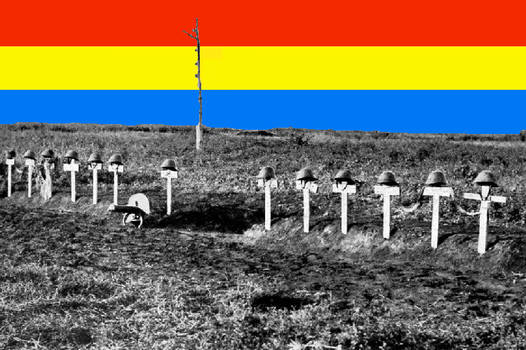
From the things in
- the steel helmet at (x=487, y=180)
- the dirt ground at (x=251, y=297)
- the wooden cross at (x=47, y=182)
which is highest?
the steel helmet at (x=487, y=180)

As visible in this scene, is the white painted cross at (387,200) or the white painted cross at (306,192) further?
the white painted cross at (306,192)

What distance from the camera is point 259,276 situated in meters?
9.88

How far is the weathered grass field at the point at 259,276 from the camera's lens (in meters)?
6.93

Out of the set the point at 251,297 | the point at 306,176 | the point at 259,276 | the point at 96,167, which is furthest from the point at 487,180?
the point at 96,167

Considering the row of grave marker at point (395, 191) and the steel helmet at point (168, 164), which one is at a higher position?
the steel helmet at point (168, 164)

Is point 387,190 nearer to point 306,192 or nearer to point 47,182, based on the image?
point 306,192

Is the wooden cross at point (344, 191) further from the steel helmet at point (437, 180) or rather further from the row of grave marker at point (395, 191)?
the steel helmet at point (437, 180)

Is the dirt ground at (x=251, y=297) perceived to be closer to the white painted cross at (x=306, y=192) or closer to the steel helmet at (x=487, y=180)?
the white painted cross at (x=306, y=192)

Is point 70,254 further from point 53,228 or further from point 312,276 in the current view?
point 312,276

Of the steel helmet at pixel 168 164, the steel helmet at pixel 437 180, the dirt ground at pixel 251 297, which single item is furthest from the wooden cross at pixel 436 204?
the steel helmet at pixel 168 164

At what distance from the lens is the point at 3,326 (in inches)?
285

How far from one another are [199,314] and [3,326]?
233cm

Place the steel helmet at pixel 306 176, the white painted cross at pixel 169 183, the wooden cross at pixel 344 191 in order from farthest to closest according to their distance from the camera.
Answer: the white painted cross at pixel 169 183, the steel helmet at pixel 306 176, the wooden cross at pixel 344 191

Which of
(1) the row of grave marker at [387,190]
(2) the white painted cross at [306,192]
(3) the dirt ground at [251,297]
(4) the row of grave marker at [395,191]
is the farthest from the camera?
(2) the white painted cross at [306,192]
